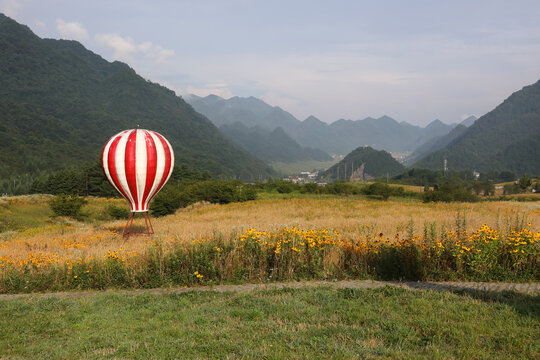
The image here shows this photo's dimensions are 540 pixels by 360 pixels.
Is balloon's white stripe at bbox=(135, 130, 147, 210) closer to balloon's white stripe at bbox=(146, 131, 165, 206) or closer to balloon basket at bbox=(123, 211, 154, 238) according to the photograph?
balloon's white stripe at bbox=(146, 131, 165, 206)

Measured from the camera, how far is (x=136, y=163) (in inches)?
701

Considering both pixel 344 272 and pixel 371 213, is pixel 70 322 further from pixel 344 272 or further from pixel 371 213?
pixel 371 213

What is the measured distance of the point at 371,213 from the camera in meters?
28.7

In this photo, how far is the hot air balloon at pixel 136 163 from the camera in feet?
58.2

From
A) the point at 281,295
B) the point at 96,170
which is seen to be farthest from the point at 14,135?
the point at 281,295

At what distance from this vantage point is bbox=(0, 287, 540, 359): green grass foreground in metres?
5.53

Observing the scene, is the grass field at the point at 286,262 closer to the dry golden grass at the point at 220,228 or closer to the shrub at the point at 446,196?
the dry golden grass at the point at 220,228

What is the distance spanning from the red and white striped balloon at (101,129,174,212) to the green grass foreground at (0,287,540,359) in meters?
9.98

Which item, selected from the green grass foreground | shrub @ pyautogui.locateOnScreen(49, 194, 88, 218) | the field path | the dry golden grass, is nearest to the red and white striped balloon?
the dry golden grass

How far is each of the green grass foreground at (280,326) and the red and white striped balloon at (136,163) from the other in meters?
9.98

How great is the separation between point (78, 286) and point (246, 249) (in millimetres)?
4641

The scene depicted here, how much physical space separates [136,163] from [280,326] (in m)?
13.7

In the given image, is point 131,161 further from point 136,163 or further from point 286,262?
point 286,262

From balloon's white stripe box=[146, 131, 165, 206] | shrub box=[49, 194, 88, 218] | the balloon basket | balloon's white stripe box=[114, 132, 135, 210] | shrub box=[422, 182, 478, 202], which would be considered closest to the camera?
balloon's white stripe box=[114, 132, 135, 210]
